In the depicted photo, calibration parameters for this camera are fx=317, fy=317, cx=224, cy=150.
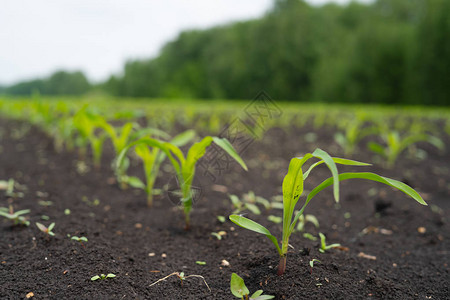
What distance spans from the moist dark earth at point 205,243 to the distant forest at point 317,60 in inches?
259

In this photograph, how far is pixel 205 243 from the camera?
1.77 meters

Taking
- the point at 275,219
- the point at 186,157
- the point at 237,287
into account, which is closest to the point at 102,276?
the point at 237,287

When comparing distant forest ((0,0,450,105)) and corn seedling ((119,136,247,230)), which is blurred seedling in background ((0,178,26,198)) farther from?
distant forest ((0,0,450,105))

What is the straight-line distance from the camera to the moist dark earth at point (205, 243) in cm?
131

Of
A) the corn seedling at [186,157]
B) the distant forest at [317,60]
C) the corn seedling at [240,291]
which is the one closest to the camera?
the corn seedling at [240,291]

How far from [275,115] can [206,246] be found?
5092 mm

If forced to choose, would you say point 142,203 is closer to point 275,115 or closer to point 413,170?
point 413,170

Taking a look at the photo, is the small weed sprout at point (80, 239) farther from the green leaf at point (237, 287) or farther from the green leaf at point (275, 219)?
the green leaf at point (275, 219)

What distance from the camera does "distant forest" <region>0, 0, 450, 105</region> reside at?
17609mm

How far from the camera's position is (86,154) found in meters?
3.66

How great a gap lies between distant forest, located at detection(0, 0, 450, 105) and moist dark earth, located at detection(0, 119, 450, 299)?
6574 mm

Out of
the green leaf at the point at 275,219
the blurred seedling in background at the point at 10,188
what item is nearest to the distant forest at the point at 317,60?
the blurred seedling in background at the point at 10,188

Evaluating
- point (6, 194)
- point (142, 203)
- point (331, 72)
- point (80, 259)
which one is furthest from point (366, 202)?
Answer: point (331, 72)

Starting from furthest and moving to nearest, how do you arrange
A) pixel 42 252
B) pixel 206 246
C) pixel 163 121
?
pixel 163 121 → pixel 206 246 → pixel 42 252
